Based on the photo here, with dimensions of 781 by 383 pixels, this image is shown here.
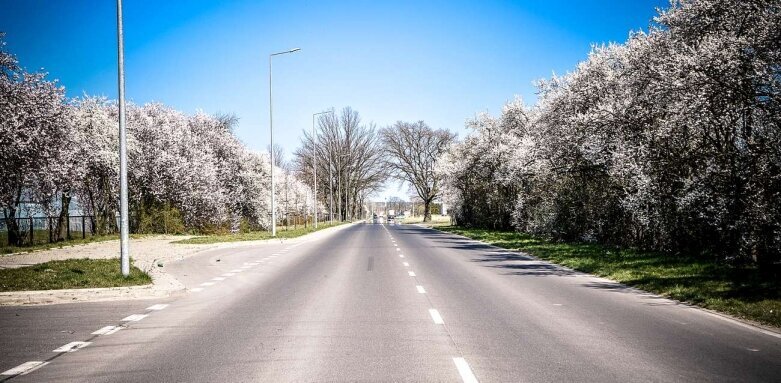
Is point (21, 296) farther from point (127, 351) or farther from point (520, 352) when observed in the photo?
point (520, 352)

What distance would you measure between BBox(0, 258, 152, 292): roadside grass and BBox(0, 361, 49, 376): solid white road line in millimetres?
6135

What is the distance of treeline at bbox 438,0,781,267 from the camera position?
13.7 m

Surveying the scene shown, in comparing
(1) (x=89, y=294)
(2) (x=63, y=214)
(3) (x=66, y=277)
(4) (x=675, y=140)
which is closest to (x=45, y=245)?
(2) (x=63, y=214)

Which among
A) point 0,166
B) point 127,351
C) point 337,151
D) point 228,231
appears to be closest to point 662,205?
point 127,351

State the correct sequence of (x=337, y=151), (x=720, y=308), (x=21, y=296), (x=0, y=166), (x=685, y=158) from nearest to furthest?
(x=720, y=308) → (x=21, y=296) → (x=685, y=158) → (x=0, y=166) → (x=337, y=151)

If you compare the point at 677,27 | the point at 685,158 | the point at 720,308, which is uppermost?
the point at 677,27

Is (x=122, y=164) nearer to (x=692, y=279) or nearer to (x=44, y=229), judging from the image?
(x=692, y=279)

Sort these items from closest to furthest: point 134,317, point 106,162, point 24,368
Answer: point 24,368 < point 134,317 < point 106,162

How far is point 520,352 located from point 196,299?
A: 23.4 ft

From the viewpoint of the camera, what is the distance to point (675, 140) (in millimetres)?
18484

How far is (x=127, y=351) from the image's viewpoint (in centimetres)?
657

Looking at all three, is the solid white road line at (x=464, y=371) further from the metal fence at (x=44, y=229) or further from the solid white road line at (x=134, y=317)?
the metal fence at (x=44, y=229)

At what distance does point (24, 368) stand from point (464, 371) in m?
4.70

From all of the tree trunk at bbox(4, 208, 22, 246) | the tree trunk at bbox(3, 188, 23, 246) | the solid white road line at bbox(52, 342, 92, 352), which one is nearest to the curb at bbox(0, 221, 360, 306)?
the solid white road line at bbox(52, 342, 92, 352)
